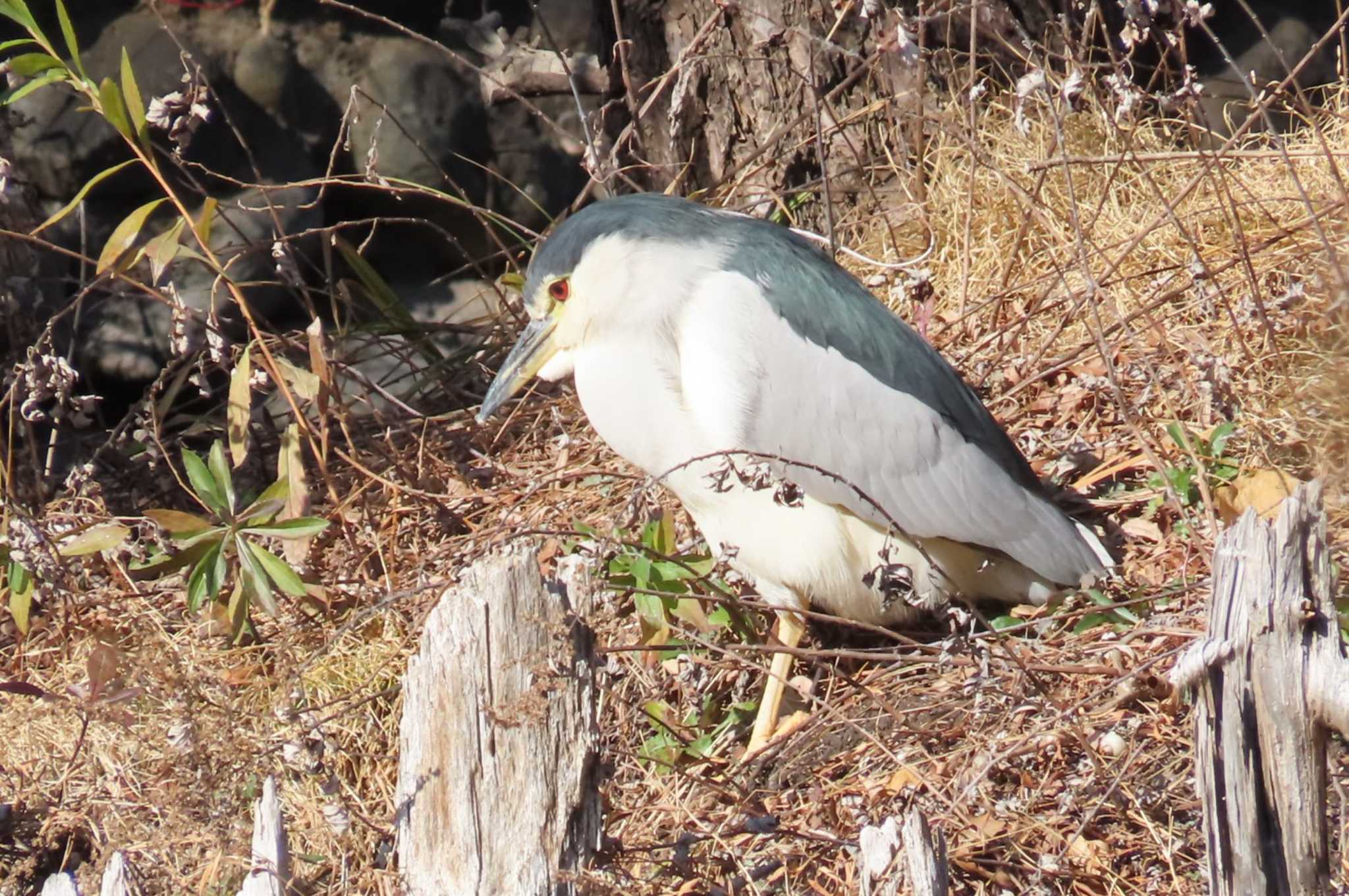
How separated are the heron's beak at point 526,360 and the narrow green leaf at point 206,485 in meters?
0.62

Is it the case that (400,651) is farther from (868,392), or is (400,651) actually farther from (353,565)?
(868,392)

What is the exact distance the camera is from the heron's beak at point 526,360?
3.37m

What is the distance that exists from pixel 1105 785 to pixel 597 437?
192cm

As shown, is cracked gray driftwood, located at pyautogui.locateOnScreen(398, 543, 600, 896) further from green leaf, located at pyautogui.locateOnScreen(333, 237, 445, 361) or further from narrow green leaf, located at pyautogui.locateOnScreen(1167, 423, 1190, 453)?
green leaf, located at pyautogui.locateOnScreen(333, 237, 445, 361)

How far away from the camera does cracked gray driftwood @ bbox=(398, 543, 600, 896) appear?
1.94m

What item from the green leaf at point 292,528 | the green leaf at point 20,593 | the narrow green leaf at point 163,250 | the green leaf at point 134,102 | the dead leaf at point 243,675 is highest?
the green leaf at point 134,102

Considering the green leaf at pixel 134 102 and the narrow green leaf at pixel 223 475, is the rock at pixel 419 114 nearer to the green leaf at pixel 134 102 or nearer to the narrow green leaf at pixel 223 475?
the green leaf at pixel 134 102

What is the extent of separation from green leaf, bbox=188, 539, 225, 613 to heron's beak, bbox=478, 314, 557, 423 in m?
0.67

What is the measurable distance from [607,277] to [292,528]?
933 millimetres

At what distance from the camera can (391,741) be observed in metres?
3.19

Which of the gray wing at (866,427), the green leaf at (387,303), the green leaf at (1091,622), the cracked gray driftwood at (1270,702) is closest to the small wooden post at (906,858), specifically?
the cracked gray driftwood at (1270,702)

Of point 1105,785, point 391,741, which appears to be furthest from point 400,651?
point 1105,785

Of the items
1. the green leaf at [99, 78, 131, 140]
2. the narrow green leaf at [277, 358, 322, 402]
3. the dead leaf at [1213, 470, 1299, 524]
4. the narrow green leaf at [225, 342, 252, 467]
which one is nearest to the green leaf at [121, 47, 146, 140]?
the green leaf at [99, 78, 131, 140]

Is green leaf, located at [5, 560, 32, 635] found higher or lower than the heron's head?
lower
